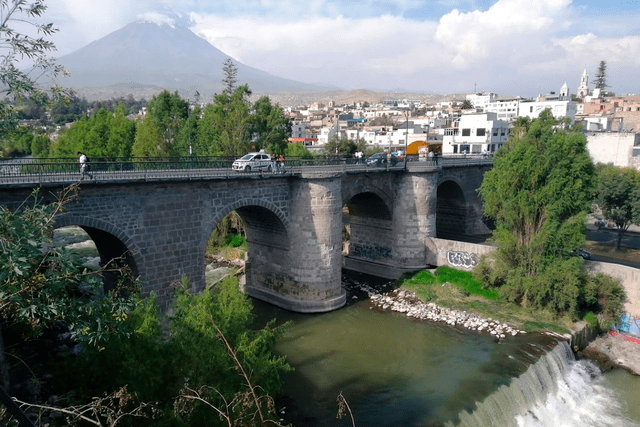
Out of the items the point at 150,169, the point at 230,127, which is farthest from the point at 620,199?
the point at 150,169

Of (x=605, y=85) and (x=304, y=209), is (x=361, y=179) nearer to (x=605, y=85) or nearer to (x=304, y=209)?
(x=304, y=209)

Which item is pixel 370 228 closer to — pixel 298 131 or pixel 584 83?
pixel 298 131

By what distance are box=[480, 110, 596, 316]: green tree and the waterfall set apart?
4.74 m

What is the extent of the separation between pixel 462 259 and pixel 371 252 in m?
7.10

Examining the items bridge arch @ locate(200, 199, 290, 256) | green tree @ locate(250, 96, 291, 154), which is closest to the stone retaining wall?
bridge arch @ locate(200, 199, 290, 256)

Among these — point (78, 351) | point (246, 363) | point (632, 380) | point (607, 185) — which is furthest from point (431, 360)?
point (607, 185)

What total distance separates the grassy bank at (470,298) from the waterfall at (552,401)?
10.2 feet

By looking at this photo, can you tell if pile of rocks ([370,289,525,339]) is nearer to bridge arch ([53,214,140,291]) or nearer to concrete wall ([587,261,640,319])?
concrete wall ([587,261,640,319])

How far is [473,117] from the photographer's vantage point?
217ft

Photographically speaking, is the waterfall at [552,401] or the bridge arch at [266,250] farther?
the bridge arch at [266,250]

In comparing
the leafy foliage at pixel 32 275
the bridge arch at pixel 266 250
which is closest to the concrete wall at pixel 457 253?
the bridge arch at pixel 266 250

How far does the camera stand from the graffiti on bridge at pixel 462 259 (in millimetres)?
32312

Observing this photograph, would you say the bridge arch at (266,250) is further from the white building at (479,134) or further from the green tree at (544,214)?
the white building at (479,134)

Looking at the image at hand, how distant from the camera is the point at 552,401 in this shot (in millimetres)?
20328
